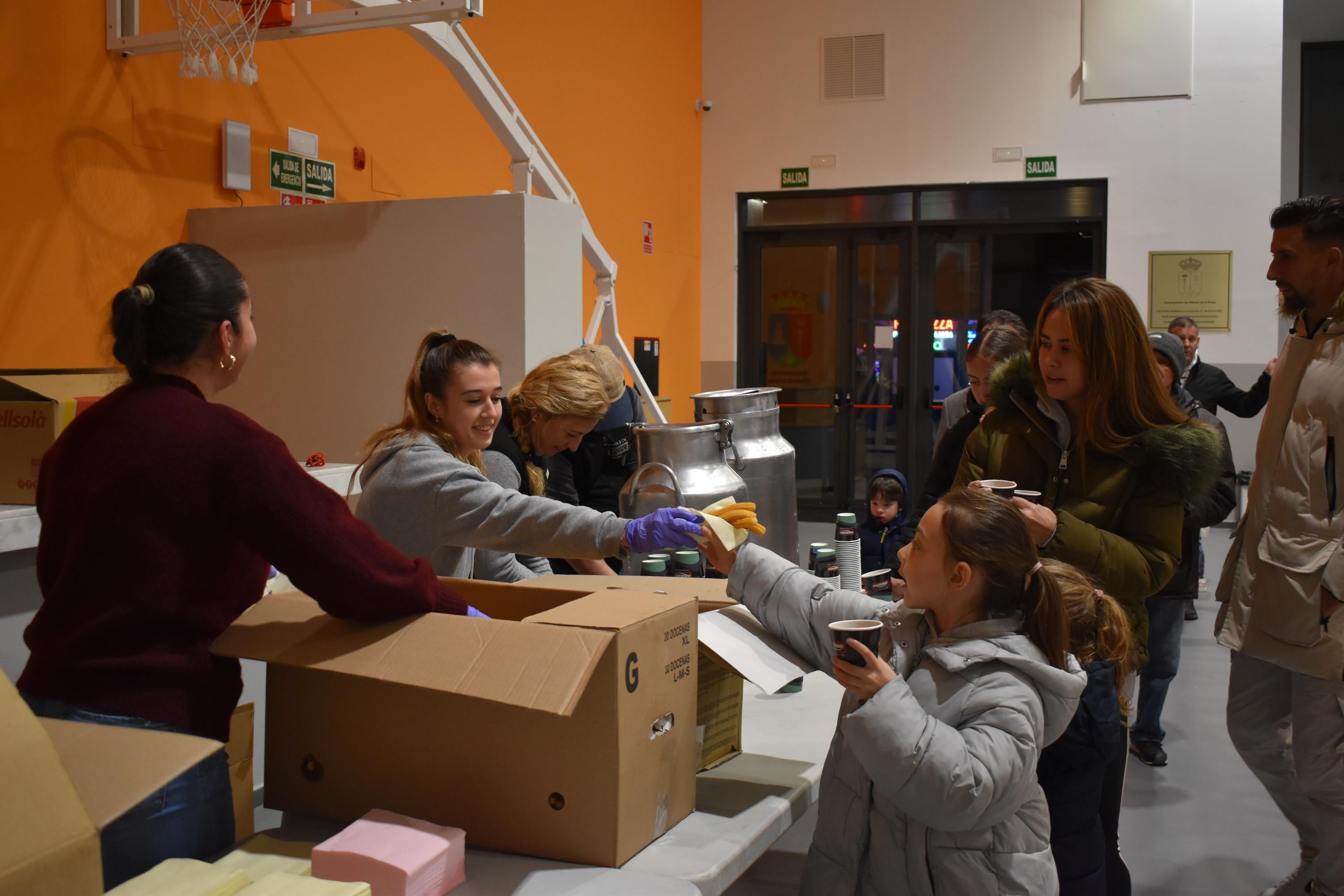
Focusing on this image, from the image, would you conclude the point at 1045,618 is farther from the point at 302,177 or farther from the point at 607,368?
the point at 302,177

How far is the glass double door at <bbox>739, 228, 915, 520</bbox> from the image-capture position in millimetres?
8352

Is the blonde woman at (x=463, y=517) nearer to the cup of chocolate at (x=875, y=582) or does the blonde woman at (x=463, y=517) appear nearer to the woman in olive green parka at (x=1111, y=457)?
the cup of chocolate at (x=875, y=582)

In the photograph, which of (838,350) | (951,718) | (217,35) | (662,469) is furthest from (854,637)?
(838,350)

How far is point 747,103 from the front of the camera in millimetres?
8508

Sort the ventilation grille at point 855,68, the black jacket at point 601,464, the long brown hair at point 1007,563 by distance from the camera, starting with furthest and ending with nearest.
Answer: the ventilation grille at point 855,68, the black jacket at point 601,464, the long brown hair at point 1007,563

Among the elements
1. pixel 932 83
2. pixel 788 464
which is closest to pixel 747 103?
pixel 932 83

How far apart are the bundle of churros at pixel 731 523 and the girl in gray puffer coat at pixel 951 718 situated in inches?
9.1

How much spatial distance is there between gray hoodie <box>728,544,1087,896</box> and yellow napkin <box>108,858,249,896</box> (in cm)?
73

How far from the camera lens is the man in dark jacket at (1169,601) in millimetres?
2967

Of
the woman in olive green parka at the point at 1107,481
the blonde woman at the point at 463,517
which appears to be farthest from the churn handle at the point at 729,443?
the blonde woman at the point at 463,517

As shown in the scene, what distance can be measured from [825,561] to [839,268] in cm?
646

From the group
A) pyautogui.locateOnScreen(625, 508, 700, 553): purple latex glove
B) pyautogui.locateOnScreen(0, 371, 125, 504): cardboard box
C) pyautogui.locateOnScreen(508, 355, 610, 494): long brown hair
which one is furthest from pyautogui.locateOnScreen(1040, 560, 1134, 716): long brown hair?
pyautogui.locateOnScreen(0, 371, 125, 504): cardboard box

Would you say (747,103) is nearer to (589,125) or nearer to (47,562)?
(589,125)

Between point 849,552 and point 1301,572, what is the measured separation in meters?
0.94
